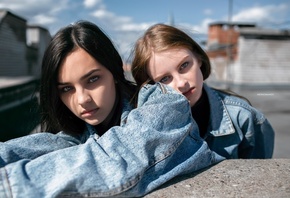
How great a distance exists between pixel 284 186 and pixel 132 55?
130 centimetres

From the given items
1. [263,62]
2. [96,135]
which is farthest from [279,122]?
[263,62]

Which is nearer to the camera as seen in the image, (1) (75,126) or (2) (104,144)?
(2) (104,144)

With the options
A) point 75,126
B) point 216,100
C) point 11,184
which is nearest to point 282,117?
point 216,100

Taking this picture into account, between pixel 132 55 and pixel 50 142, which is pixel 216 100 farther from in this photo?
pixel 50 142

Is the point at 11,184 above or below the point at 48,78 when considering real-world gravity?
below

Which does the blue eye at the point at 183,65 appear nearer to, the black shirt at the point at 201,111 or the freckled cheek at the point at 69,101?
the black shirt at the point at 201,111

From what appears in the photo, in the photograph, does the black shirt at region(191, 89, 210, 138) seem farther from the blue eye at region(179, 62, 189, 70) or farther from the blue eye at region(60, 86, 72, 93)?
the blue eye at region(60, 86, 72, 93)

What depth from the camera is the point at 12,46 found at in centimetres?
1970

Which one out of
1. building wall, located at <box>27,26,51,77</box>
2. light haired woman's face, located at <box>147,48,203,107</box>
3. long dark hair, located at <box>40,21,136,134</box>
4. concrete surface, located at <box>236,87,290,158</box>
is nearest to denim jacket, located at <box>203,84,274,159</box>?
light haired woman's face, located at <box>147,48,203,107</box>

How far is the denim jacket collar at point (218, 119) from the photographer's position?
2039 mm

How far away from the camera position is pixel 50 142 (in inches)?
66.5

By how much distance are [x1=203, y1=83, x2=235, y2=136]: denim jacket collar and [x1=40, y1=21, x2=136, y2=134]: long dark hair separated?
0.53 meters

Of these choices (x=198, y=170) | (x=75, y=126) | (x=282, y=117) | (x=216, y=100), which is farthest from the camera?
(x=282, y=117)

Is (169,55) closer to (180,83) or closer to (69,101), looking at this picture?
(180,83)
